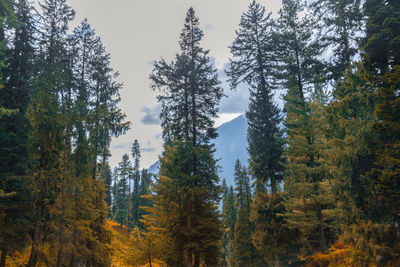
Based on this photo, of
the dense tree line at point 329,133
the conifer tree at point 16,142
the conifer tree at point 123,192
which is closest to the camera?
the dense tree line at point 329,133

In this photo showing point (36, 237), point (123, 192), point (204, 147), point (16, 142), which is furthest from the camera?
point (123, 192)

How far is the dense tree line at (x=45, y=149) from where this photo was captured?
12758 mm

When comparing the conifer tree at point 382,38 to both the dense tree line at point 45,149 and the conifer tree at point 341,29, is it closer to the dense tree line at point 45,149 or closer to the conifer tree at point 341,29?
the conifer tree at point 341,29

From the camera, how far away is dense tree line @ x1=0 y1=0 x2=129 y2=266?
12.8m

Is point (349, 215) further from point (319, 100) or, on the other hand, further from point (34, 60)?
point (34, 60)

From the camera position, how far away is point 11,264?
15227 millimetres

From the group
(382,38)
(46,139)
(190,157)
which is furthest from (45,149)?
(382,38)

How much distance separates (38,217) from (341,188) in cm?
1560

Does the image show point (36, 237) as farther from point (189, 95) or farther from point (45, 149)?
point (189, 95)

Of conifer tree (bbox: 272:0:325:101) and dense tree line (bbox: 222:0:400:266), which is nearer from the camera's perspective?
dense tree line (bbox: 222:0:400:266)

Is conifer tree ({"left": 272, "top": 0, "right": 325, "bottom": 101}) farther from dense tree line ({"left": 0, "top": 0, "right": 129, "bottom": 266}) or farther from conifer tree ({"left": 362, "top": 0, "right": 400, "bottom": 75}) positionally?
dense tree line ({"left": 0, "top": 0, "right": 129, "bottom": 266})

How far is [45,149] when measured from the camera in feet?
42.7

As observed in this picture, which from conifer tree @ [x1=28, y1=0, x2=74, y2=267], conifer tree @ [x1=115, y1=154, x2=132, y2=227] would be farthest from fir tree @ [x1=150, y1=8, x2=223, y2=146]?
conifer tree @ [x1=115, y1=154, x2=132, y2=227]

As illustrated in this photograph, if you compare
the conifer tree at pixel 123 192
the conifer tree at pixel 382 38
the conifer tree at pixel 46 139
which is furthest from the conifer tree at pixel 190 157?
the conifer tree at pixel 123 192
